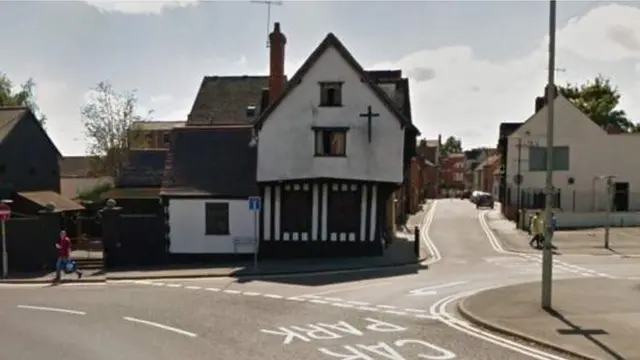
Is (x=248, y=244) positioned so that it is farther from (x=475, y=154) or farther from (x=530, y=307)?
(x=475, y=154)

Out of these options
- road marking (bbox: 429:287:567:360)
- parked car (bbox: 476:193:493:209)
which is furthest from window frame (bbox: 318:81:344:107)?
parked car (bbox: 476:193:493:209)

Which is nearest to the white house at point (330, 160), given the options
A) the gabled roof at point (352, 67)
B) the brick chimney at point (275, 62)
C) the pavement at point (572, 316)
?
the gabled roof at point (352, 67)

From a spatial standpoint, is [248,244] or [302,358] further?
[248,244]

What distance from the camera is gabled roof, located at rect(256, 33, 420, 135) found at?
2509 centimetres

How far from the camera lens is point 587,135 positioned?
41469 millimetres

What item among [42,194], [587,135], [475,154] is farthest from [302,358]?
[475,154]

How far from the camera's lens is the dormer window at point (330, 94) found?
25.6 m

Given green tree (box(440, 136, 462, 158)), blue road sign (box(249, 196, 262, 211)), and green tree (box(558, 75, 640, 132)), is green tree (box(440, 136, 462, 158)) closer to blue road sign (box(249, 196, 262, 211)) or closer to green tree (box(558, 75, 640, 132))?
green tree (box(558, 75, 640, 132))

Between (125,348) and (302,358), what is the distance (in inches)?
135

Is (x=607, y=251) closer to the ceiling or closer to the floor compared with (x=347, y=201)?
closer to the floor

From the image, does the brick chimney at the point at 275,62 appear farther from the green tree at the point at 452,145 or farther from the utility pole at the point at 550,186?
the green tree at the point at 452,145

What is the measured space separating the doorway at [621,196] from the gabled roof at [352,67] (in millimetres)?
25559

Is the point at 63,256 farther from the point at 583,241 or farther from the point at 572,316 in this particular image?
the point at 583,241

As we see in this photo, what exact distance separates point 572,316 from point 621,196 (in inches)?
1387
